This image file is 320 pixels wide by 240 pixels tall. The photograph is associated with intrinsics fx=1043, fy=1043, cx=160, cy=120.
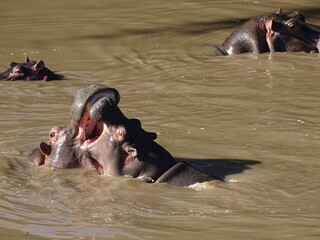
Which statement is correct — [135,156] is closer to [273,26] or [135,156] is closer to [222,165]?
[222,165]

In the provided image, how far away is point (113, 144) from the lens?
22.0 feet

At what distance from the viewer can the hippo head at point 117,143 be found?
6547 mm

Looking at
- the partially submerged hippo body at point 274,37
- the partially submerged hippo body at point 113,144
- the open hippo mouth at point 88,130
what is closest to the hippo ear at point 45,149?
the partially submerged hippo body at point 113,144

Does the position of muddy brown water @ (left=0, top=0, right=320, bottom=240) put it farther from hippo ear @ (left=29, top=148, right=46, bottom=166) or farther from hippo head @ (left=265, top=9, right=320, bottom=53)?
hippo head @ (left=265, top=9, right=320, bottom=53)

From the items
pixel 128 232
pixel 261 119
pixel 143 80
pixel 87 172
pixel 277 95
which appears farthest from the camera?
pixel 143 80

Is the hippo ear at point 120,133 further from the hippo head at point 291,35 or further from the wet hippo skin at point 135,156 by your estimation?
the hippo head at point 291,35

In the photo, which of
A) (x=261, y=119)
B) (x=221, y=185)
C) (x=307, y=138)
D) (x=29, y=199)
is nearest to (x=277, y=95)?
(x=261, y=119)

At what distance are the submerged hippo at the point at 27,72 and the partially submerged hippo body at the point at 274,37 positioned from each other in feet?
7.56

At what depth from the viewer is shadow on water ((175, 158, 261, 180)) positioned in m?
7.17

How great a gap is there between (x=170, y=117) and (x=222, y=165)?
1.80m

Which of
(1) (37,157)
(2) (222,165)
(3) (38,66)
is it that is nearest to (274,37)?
(3) (38,66)

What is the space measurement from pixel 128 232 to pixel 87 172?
1.36 metres

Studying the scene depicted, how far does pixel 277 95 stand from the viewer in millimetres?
9945

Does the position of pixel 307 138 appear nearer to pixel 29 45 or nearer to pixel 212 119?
pixel 212 119
